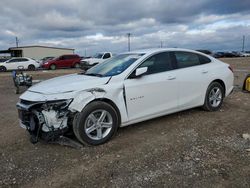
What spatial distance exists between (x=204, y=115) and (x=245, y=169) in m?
2.59

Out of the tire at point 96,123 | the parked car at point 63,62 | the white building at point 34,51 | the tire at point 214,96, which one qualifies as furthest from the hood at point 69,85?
the white building at point 34,51

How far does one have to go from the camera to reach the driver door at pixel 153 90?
15.3ft

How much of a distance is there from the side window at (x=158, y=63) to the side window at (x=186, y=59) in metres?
0.27

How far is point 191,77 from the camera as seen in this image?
5551mm

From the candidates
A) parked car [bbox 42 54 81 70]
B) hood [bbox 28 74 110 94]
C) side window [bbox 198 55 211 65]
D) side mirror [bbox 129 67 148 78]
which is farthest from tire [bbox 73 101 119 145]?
parked car [bbox 42 54 81 70]

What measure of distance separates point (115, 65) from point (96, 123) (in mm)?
1387

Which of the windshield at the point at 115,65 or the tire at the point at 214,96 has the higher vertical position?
the windshield at the point at 115,65

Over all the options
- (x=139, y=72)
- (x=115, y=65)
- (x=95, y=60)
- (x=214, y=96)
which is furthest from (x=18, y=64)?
(x=139, y=72)

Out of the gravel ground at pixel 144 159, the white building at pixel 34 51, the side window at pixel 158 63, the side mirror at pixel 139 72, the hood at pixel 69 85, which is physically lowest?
the gravel ground at pixel 144 159

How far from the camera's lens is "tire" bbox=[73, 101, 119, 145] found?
4090mm

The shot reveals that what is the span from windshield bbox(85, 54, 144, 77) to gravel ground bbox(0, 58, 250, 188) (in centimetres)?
116

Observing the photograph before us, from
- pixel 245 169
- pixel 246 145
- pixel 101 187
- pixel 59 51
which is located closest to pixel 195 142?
pixel 246 145

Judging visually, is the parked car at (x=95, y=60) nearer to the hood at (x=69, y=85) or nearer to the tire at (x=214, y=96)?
the tire at (x=214, y=96)

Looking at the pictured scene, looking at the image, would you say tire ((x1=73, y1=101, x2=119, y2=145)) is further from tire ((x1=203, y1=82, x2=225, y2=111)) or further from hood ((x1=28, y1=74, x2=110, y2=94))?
tire ((x1=203, y1=82, x2=225, y2=111))
